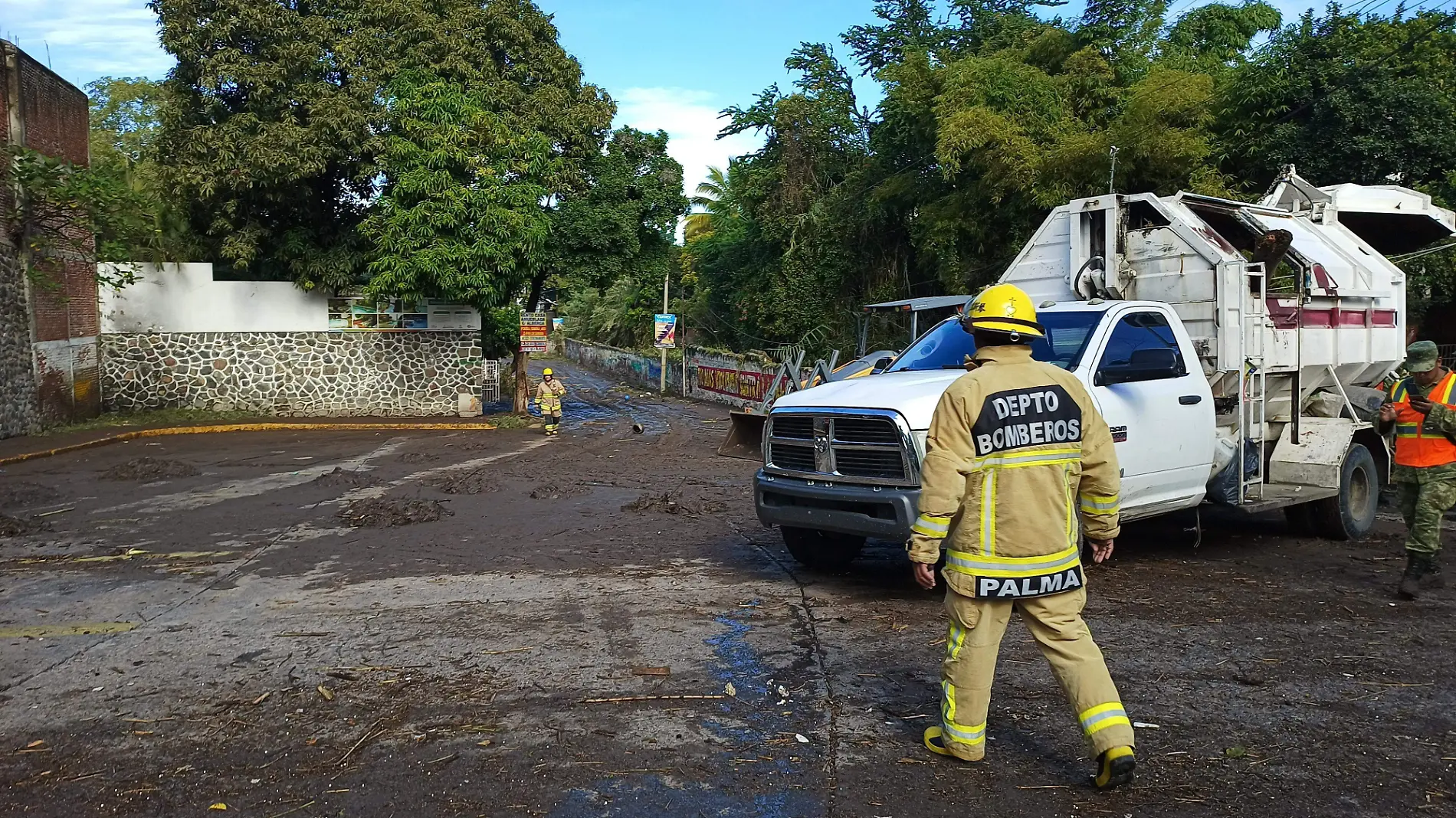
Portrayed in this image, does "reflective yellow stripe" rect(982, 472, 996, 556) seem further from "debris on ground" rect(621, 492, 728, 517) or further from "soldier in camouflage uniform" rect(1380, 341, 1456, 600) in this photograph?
"debris on ground" rect(621, 492, 728, 517)

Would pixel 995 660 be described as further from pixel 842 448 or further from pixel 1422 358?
pixel 1422 358

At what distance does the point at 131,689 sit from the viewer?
541 centimetres

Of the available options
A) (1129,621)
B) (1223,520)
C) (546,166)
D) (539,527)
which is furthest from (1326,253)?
(546,166)

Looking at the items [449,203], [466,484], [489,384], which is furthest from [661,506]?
[489,384]

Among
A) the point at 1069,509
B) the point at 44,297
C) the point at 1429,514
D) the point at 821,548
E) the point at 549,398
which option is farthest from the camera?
the point at 549,398

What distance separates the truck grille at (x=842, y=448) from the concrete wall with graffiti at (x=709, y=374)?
20.3 meters

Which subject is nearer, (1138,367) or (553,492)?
(1138,367)

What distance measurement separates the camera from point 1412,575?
711cm

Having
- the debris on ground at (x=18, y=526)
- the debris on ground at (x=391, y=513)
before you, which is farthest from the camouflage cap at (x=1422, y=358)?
the debris on ground at (x=18, y=526)

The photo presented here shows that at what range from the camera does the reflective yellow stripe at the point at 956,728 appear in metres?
4.29

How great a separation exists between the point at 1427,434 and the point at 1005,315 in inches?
180

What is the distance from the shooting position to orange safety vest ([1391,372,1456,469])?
7.14 metres

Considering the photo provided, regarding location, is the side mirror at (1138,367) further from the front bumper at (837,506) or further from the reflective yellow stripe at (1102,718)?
the reflective yellow stripe at (1102,718)

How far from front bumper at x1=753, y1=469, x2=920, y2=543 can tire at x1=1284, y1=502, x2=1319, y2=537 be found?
4.57 metres
